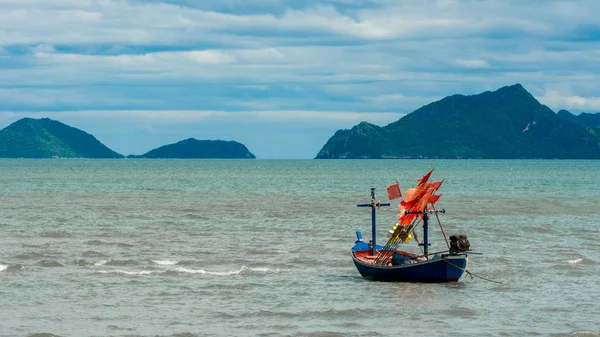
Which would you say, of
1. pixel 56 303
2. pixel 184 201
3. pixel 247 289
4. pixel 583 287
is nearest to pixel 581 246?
pixel 583 287

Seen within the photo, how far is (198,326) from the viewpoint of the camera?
28.9m

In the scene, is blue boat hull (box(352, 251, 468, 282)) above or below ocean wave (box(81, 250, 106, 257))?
above

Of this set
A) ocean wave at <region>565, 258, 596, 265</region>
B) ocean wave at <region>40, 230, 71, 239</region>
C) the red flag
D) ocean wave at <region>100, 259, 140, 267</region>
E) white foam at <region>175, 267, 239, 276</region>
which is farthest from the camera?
ocean wave at <region>40, 230, 71, 239</region>

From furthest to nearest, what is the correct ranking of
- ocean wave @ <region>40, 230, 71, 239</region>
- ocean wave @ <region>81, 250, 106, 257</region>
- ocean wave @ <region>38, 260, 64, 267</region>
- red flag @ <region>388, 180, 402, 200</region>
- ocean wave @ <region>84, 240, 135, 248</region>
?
ocean wave @ <region>40, 230, 71, 239</region>, ocean wave @ <region>84, 240, 135, 248</region>, ocean wave @ <region>81, 250, 106, 257</region>, ocean wave @ <region>38, 260, 64, 267</region>, red flag @ <region>388, 180, 402, 200</region>

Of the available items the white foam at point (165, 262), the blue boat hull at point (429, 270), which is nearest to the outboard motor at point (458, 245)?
the blue boat hull at point (429, 270)

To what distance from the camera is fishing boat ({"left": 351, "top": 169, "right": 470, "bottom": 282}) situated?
120 ft

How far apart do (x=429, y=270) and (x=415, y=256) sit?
1720mm

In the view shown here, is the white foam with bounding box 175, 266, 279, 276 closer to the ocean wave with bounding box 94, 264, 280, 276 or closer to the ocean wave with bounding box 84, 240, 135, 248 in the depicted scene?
the ocean wave with bounding box 94, 264, 280, 276

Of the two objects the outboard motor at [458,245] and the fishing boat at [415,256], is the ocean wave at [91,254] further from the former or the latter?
the outboard motor at [458,245]

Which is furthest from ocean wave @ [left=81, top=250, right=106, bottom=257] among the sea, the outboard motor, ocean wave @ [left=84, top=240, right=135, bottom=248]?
the outboard motor

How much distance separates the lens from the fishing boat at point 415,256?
36.5 m

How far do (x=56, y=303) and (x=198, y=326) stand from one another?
651 centimetres

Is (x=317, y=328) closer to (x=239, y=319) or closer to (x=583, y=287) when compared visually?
(x=239, y=319)

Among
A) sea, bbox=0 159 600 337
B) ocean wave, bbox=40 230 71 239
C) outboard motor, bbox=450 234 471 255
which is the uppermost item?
outboard motor, bbox=450 234 471 255
